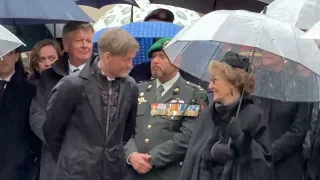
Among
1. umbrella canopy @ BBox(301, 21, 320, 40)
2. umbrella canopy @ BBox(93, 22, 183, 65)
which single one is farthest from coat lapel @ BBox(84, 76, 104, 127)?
umbrella canopy @ BBox(93, 22, 183, 65)

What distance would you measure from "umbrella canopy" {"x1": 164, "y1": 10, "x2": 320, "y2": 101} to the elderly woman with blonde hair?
19 centimetres

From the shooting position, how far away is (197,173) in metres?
5.16

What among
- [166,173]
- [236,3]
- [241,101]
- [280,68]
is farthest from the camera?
[236,3]

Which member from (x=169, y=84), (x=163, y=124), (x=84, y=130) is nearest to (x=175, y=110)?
(x=163, y=124)

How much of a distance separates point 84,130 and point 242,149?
1020 millimetres

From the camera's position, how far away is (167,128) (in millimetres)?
5984

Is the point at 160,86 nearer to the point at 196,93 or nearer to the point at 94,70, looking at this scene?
the point at 196,93

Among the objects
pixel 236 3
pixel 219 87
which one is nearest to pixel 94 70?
pixel 219 87

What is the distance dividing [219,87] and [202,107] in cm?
88

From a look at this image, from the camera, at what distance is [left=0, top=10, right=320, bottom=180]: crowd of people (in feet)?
16.7

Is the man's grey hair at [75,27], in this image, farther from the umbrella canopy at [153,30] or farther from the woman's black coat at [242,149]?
the woman's black coat at [242,149]

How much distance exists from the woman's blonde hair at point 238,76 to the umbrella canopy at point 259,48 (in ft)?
0.55

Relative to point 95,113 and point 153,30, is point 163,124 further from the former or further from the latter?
point 153,30

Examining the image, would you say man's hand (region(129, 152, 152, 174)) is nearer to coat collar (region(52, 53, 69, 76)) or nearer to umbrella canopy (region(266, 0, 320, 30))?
coat collar (region(52, 53, 69, 76))
